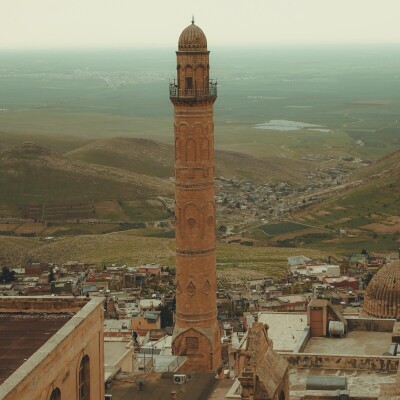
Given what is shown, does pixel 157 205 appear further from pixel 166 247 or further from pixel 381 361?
pixel 381 361

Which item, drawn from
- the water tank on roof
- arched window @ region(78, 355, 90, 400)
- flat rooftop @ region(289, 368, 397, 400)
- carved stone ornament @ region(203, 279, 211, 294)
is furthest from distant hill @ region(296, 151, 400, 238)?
arched window @ region(78, 355, 90, 400)

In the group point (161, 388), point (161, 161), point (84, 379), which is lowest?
point (161, 161)

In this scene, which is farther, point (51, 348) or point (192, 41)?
point (192, 41)

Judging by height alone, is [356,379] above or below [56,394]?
below

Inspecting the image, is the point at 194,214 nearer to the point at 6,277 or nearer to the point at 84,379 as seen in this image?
the point at 84,379

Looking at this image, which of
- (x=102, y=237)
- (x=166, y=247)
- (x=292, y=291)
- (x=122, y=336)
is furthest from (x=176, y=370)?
(x=102, y=237)

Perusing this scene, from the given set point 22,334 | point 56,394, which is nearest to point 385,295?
point 22,334

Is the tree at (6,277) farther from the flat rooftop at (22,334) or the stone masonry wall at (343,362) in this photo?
the flat rooftop at (22,334)
